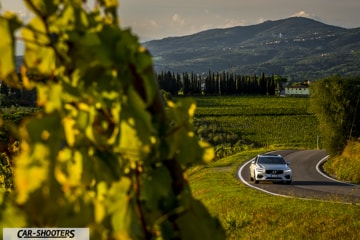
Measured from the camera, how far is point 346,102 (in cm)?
2431

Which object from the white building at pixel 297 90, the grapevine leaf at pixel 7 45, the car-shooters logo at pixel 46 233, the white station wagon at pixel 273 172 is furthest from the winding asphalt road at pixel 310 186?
the white building at pixel 297 90

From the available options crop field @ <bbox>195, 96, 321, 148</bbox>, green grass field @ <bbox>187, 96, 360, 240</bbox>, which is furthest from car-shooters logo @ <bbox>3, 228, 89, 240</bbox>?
crop field @ <bbox>195, 96, 321, 148</bbox>

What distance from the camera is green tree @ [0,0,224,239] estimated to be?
3.27ft

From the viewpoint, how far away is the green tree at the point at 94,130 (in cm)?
100

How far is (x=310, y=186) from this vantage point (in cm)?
1952

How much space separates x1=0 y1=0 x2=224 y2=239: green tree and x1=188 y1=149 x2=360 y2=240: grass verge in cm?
898

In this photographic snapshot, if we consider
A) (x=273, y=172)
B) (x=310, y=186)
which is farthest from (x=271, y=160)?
(x=310, y=186)

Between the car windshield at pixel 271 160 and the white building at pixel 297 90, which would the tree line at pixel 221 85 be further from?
the car windshield at pixel 271 160

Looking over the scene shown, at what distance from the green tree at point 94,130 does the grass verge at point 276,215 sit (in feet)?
29.4

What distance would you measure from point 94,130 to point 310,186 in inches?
759

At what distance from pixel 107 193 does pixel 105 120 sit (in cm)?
17

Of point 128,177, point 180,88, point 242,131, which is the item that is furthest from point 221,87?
point 128,177

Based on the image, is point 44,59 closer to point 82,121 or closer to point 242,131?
point 82,121

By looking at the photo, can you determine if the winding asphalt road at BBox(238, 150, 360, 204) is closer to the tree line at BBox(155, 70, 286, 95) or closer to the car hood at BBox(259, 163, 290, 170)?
the car hood at BBox(259, 163, 290, 170)
